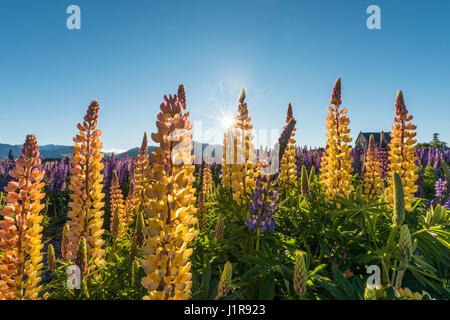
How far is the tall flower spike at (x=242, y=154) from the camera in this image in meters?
3.01

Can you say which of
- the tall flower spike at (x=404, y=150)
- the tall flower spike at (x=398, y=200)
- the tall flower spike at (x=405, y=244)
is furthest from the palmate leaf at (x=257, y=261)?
the tall flower spike at (x=404, y=150)

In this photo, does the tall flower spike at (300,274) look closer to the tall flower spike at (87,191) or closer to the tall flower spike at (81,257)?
the tall flower spike at (81,257)

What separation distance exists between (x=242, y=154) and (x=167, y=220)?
222 centimetres

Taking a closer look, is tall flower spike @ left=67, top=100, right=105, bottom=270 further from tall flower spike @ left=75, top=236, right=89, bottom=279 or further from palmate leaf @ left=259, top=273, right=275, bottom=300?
palmate leaf @ left=259, top=273, right=275, bottom=300

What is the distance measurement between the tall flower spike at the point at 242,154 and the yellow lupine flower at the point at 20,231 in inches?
74.0

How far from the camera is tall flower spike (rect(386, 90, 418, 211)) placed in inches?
112

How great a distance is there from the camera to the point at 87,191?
1.79m

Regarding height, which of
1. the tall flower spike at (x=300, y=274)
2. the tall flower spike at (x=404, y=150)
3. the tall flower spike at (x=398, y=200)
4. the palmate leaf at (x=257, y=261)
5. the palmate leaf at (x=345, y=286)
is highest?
the tall flower spike at (x=404, y=150)

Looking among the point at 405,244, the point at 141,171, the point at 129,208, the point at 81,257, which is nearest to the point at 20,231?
the point at 81,257

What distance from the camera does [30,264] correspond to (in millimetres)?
1513

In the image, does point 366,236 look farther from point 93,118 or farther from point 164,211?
point 93,118

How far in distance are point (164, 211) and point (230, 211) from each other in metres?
1.30

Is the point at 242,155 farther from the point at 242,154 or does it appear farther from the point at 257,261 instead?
the point at 257,261
